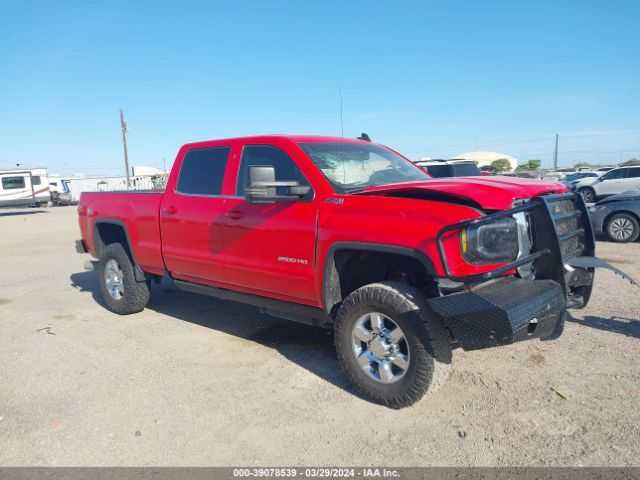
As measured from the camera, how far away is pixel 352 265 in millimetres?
4070

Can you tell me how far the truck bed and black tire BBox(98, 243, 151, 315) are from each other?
0.72 ft

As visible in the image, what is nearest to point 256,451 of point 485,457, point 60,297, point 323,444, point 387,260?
point 323,444

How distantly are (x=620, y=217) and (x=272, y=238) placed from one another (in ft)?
29.8

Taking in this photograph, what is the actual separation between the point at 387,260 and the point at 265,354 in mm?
1589

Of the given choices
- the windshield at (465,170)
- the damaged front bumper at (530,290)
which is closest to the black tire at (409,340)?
the damaged front bumper at (530,290)

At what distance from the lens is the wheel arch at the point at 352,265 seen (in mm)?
3699

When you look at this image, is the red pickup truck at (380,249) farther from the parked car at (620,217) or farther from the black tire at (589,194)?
the black tire at (589,194)

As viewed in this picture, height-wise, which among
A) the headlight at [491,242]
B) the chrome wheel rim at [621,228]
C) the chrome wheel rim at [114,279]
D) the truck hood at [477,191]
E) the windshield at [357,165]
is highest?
the windshield at [357,165]

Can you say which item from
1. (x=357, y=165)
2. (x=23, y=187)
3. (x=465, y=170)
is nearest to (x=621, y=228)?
(x=465, y=170)

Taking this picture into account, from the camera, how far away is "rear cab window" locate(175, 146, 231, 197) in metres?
4.90

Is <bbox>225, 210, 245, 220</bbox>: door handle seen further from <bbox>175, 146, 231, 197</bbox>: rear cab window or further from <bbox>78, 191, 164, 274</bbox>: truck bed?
<bbox>78, 191, 164, 274</bbox>: truck bed

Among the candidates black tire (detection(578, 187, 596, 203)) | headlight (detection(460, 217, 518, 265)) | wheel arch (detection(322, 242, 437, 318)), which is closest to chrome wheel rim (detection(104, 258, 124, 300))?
wheel arch (detection(322, 242, 437, 318))

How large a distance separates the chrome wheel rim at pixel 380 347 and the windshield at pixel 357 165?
1.08 m

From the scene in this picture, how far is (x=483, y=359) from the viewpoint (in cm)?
433
